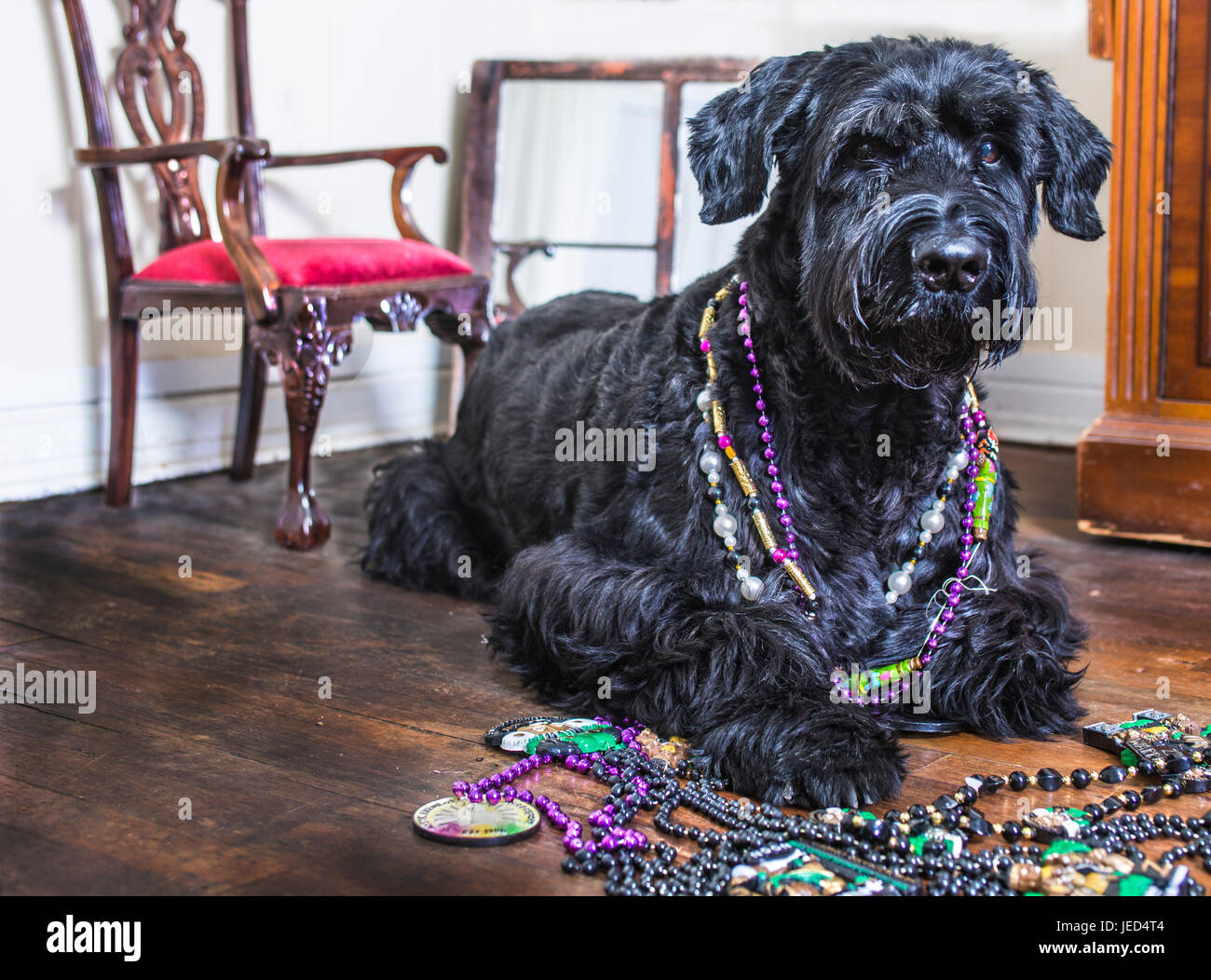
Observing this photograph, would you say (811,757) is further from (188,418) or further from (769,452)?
(188,418)

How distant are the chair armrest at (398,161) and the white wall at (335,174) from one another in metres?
0.36

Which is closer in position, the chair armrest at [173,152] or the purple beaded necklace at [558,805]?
the purple beaded necklace at [558,805]

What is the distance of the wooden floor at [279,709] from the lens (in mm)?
1360

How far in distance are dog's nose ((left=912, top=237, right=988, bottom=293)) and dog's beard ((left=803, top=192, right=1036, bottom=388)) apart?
11mm

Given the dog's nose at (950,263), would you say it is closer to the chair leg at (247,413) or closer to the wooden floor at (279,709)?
the wooden floor at (279,709)

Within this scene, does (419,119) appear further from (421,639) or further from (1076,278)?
(421,639)

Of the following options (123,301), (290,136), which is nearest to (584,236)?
(290,136)

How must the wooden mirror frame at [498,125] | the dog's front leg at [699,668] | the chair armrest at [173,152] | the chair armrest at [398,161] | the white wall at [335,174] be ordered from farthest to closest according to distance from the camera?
the wooden mirror frame at [498,125] < the chair armrest at [398,161] < the white wall at [335,174] < the chair armrest at [173,152] < the dog's front leg at [699,668]

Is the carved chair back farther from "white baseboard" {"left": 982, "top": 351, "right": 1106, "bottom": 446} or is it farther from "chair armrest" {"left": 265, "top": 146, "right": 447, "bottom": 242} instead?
"white baseboard" {"left": 982, "top": 351, "right": 1106, "bottom": 446}

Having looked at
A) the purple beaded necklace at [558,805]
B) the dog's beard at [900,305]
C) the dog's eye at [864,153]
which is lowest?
the purple beaded necklace at [558,805]

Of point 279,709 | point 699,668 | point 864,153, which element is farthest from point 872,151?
point 279,709

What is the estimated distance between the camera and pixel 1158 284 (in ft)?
9.40

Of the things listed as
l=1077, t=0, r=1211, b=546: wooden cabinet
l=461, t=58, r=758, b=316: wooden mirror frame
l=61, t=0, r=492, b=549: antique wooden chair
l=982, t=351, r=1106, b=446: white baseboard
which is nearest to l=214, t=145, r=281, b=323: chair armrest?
l=61, t=0, r=492, b=549: antique wooden chair

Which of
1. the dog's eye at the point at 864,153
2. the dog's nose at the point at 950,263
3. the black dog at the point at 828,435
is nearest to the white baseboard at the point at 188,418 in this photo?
the black dog at the point at 828,435
